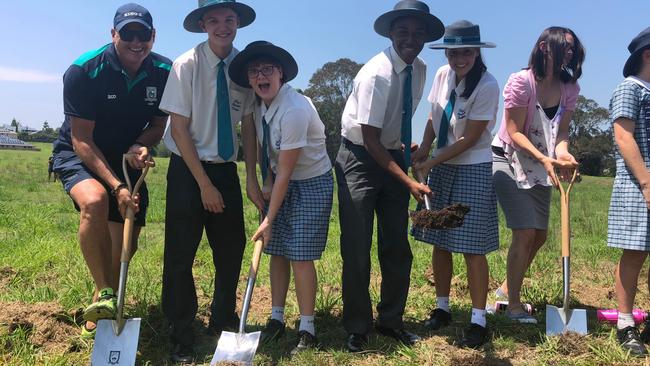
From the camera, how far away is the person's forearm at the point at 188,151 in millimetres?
3639

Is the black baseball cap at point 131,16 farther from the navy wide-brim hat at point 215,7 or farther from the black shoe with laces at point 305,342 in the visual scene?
the black shoe with laces at point 305,342

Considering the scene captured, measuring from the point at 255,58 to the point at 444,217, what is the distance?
5.48ft

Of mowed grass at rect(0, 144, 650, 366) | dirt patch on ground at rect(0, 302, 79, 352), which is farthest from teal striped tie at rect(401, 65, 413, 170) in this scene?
dirt patch on ground at rect(0, 302, 79, 352)

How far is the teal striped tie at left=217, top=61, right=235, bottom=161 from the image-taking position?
3.74m

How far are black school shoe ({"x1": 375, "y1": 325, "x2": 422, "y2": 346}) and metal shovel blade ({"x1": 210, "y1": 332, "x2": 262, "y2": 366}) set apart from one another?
1.16 metres

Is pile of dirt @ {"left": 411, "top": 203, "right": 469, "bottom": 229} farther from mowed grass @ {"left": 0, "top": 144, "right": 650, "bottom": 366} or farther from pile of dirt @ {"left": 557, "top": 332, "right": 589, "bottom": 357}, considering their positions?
pile of dirt @ {"left": 557, "top": 332, "right": 589, "bottom": 357}

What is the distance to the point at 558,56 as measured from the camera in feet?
13.2

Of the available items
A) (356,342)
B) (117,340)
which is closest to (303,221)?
(356,342)

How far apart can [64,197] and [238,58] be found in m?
11.1

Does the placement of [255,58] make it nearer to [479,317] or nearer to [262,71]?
[262,71]

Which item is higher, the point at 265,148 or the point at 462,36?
the point at 462,36

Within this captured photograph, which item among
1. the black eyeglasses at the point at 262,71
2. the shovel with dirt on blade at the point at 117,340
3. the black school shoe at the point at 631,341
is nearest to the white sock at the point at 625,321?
the black school shoe at the point at 631,341

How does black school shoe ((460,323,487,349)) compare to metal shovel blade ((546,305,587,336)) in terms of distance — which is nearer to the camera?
metal shovel blade ((546,305,587,336))

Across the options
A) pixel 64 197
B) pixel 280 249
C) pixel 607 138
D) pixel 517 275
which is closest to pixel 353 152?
pixel 280 249
